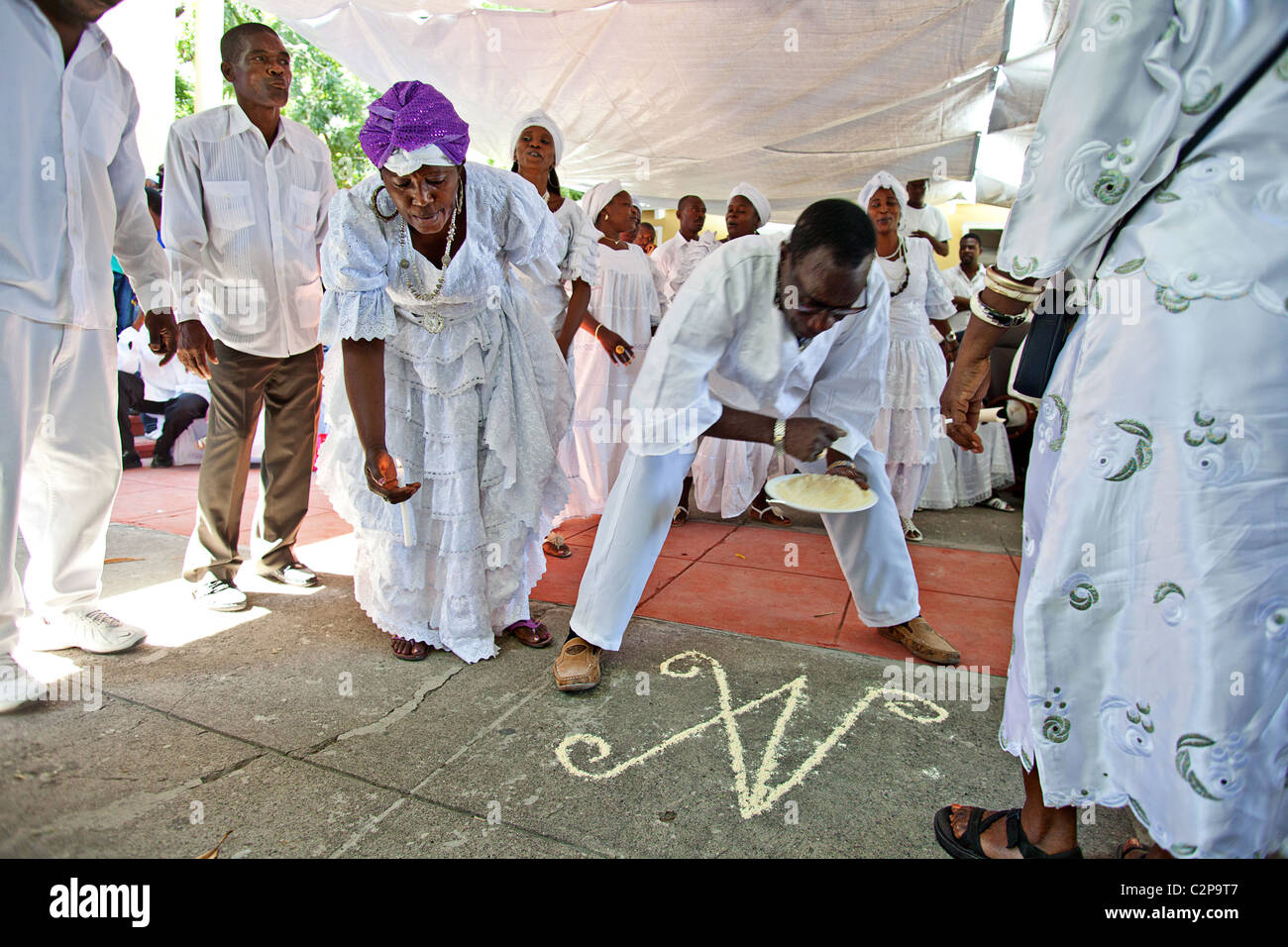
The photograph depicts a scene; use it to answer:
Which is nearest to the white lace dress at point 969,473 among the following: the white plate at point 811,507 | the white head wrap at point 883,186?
the white head wrap at point 883,186

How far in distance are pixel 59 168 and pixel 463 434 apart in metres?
1.48

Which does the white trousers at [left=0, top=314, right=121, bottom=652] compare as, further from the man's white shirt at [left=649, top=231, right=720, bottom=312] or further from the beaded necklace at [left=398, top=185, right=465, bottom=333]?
the man's white shirt at [left=649, top=231, right=720, bottom=312]

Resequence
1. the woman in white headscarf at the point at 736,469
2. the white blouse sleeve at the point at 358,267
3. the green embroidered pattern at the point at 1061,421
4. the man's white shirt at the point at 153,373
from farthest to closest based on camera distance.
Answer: the man's white shirt at the point at 153,373 < the woman in white headscarf at the point at 736,469 < the white blouse sleeve at the point at 358,267 < the green embroidered pattern at the point at 1061,421

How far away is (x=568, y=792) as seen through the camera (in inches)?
78.7

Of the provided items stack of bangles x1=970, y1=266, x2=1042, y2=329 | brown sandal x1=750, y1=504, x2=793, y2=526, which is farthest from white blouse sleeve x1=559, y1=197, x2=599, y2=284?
brown sandal x1=750, y1=504, x2=793, y2=526

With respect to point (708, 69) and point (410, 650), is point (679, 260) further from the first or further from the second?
point (410, 650)

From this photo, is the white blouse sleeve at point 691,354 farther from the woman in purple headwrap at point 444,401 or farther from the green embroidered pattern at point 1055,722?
the green embroidered pattern at point 1055,722

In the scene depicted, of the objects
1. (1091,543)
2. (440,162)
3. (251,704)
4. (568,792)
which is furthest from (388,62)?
(1091,543)

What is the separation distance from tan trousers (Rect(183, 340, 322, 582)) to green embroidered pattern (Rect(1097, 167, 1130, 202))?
3.14m

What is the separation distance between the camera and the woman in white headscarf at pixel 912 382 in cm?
495

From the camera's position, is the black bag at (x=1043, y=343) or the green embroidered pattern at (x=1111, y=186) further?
the black bag at (x=1043, y=343)

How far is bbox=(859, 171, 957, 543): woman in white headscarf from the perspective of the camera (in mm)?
4949

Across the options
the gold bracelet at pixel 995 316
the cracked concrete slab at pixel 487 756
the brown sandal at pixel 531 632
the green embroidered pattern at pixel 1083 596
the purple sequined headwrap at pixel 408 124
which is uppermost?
the purple sequined headwrap at pixel 408 124

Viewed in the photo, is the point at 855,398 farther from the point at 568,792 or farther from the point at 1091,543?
the point at 568,792
